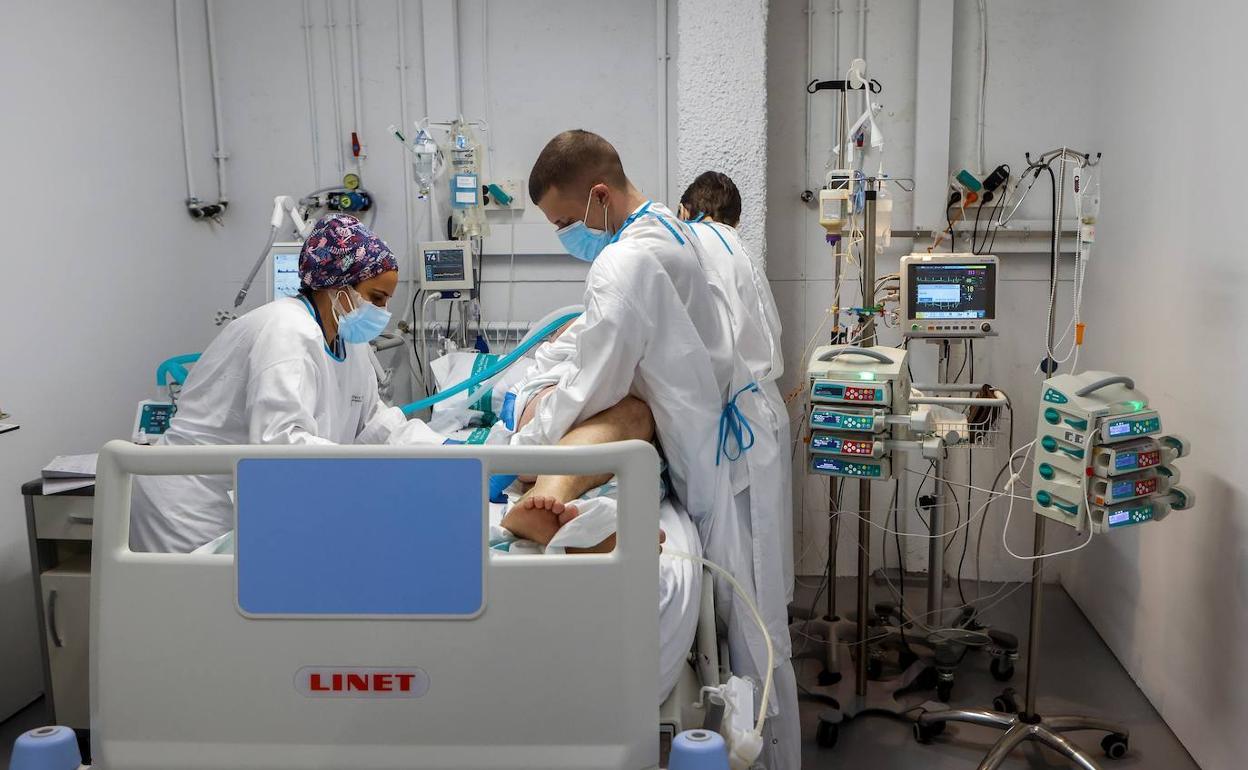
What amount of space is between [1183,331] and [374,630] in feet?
7.67

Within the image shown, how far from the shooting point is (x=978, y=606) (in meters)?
3.61

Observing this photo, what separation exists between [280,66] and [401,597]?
3290mm

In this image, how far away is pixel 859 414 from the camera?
2.33m

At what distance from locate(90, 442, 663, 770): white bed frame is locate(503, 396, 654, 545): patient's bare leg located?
40 centimetres

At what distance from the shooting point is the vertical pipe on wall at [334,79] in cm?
379

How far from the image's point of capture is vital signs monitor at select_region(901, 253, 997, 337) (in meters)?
2.70

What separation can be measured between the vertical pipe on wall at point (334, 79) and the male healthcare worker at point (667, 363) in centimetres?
198

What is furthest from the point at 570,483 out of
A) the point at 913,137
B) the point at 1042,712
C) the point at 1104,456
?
the point at 913,137

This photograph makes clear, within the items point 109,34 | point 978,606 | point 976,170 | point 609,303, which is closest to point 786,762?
point 609,303

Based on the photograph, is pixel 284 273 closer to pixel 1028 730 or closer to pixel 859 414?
pixel 859 414

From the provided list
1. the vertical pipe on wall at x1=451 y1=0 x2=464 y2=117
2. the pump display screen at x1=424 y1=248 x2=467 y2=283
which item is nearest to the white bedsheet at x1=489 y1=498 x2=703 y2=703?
the pump display screen at x1=424 y1=248 x2=467 y2=283

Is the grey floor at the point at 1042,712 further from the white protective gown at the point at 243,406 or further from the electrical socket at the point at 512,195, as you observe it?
the electrical socket at the point at 512,195

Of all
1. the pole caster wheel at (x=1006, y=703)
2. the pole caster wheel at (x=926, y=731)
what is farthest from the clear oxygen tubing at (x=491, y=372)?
the pole caster wheel at (x=1006, y=703)

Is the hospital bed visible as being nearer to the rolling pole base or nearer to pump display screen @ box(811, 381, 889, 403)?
pump display screen @ box(811, 381, 889, 403)
